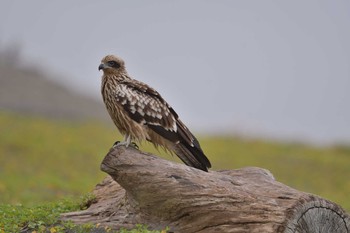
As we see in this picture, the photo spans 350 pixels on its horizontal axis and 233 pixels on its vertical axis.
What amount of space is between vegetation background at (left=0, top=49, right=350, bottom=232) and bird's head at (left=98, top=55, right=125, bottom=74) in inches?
214

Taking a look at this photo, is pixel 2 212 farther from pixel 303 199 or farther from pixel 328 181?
pixel 328 181

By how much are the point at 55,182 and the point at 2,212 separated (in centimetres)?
802

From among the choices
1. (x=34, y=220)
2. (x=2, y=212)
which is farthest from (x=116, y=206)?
(x=2, y=212)

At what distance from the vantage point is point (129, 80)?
10266mm

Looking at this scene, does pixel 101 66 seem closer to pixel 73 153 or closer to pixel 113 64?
pixel 113 64

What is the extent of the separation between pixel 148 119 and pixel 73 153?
519 inches

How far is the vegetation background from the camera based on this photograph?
59.7 feet

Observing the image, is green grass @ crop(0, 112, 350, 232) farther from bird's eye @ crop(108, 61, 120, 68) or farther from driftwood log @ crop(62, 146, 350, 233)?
driftwood log @ crop(62, 146, 350, 233)

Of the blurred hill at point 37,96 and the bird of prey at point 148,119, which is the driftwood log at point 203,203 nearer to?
the bird of prey at point 148,119

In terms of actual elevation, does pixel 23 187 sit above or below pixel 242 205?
above

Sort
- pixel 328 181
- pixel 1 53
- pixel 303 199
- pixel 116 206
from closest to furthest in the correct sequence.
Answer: pixel 303 199 → pixel 116 206 → pixel 328 181 → pixel 1 53

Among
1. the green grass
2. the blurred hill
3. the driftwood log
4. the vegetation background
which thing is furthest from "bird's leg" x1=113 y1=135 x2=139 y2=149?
the blurred hill

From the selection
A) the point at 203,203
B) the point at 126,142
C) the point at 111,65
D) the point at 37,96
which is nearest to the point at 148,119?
the point at 126,142

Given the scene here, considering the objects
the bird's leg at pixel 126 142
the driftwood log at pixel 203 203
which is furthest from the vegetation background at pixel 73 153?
the driftwood log at pixel 203 203
